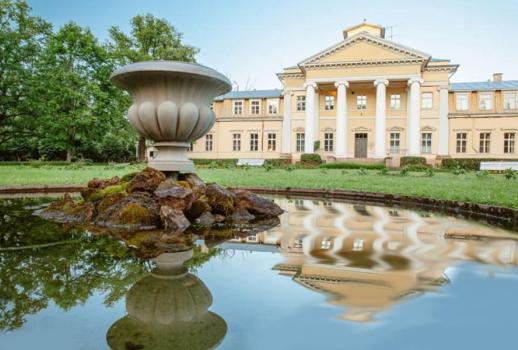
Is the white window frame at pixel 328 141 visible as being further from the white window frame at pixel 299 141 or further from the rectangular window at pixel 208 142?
the rectangular window at pixel 208 142

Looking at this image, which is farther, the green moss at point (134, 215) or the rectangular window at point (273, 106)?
the rectangular window at point (273, 106)

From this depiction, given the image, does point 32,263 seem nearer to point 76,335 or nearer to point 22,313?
point 22,313

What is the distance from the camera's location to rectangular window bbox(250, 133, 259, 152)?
4019cm

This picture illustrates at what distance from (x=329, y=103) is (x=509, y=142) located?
17.3 m

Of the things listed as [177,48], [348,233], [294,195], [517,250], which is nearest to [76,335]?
[348,233]

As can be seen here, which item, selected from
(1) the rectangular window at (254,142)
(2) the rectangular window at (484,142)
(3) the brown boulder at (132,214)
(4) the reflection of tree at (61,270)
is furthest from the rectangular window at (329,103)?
(4) the reflection of tree at (61,270)

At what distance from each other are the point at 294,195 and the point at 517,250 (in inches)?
242

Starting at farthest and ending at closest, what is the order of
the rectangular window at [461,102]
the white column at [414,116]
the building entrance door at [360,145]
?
1. the building entrance door at [360,145]
2. the rectangular window at [461,102]
3. the white column at [414,116]

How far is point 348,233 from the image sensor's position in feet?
14.8

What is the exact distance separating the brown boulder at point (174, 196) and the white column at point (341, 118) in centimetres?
3060

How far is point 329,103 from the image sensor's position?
37875mm

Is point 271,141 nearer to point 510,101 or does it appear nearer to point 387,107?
A: point 387,107

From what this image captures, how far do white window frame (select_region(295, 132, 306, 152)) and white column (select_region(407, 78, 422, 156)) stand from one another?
409 inches

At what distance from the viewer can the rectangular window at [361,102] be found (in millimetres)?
37031
